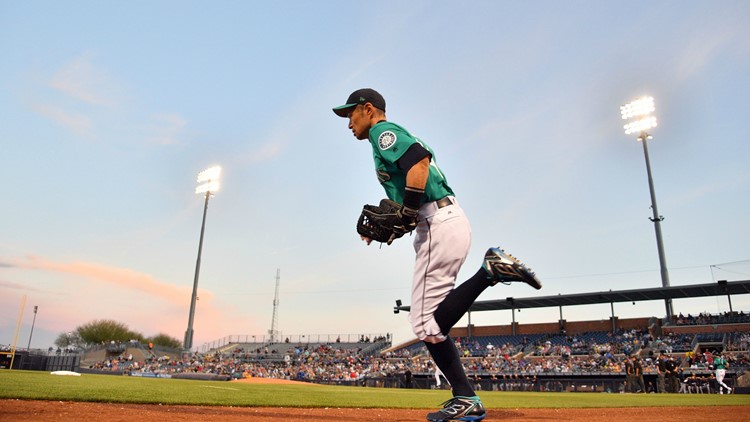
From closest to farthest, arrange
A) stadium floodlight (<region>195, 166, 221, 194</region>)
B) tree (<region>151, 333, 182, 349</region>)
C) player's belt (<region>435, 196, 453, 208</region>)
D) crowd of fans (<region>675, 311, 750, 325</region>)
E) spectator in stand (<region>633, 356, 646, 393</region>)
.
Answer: player's belt (<region>435, 196, 453, 208</region>)
spectator in stand (<region>633, 356, 646, 393</region>)
crowd of fans (<region>675, 311, 750, 325</region>)
stadium floodlight (<region>195, 166, 221, 194</region>)
tree (<region>151, 333, 182, 349</region>)

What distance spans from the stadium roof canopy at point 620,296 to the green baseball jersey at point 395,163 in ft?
108

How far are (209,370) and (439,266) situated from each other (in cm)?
3909

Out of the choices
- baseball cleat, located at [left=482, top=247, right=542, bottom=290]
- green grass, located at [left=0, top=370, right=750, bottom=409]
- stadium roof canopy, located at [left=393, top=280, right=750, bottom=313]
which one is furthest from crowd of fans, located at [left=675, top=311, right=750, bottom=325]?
baseball cleat, located at [left=482, top=247, right=542, bottom=290]

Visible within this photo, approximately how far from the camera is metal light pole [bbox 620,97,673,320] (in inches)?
1347

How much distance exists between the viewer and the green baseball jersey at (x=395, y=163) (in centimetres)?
344

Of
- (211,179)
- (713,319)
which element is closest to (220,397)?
(713,319)

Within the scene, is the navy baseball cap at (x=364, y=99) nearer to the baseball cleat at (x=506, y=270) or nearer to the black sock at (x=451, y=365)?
the baseball cleat at (x=506, y=270)

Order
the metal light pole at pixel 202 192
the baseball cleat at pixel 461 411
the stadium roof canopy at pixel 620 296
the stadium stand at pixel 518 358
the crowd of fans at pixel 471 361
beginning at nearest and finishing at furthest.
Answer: the baseball cleat at pixel 461 411 → the stadium stand at pixel 518 358 → the crowd of fans at pixel 471 361 → the stadium roof canopy at pixel 620 296 → the metal light pole at pixel 202 192

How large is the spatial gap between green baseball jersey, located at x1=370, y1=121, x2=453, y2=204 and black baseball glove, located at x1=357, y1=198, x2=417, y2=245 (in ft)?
0.55

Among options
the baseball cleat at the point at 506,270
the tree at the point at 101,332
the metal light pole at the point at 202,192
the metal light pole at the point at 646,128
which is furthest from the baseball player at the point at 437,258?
the tree at the point at 101,332

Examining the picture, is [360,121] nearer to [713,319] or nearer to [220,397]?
[220,397]

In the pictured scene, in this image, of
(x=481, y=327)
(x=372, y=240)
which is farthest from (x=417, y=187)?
(x=481, y=327)

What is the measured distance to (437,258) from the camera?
344 cm

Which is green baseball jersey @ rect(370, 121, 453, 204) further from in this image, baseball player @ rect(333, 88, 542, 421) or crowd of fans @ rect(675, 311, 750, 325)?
crowd of fans @ rect(675, 311, 750, 325)
